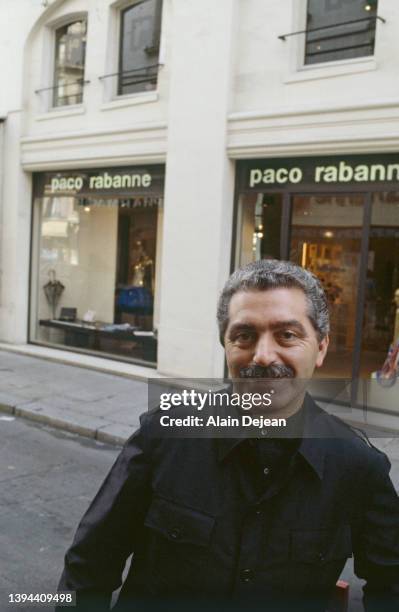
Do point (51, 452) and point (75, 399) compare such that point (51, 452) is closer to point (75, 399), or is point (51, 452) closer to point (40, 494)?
point (40, 494)

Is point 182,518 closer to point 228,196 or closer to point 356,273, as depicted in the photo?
point 356,273

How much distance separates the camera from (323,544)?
1.60m

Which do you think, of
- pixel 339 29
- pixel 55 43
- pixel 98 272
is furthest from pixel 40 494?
pixel 55 43

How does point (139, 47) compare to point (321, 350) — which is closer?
point (321, 350)

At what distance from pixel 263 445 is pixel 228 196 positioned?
8.61m

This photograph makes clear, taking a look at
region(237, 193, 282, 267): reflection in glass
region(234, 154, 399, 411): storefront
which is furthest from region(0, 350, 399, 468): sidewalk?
region(237, 193, 282, 267): reflection in glass

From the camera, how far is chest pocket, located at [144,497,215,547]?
158 cm

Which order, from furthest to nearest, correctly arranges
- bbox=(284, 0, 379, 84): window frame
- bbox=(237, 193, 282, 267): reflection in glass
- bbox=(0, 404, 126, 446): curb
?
1. bbox=(237, 193, 282, 267): reflection in glass
2. bbox=(284, 0, 379, 84): window frame
3. bbox=(0, 404, 126, 446): curb

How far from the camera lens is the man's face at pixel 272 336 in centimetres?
158

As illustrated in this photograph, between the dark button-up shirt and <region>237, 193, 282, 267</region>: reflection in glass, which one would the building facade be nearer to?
<region>237, 193, 282, 267</region>: reflection in glass

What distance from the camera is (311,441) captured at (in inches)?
63.4

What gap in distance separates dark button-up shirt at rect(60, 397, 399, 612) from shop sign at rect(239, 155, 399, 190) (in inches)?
292

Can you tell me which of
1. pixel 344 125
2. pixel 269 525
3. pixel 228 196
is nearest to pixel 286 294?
pixel 269 525

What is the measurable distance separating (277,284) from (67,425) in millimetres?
6703
